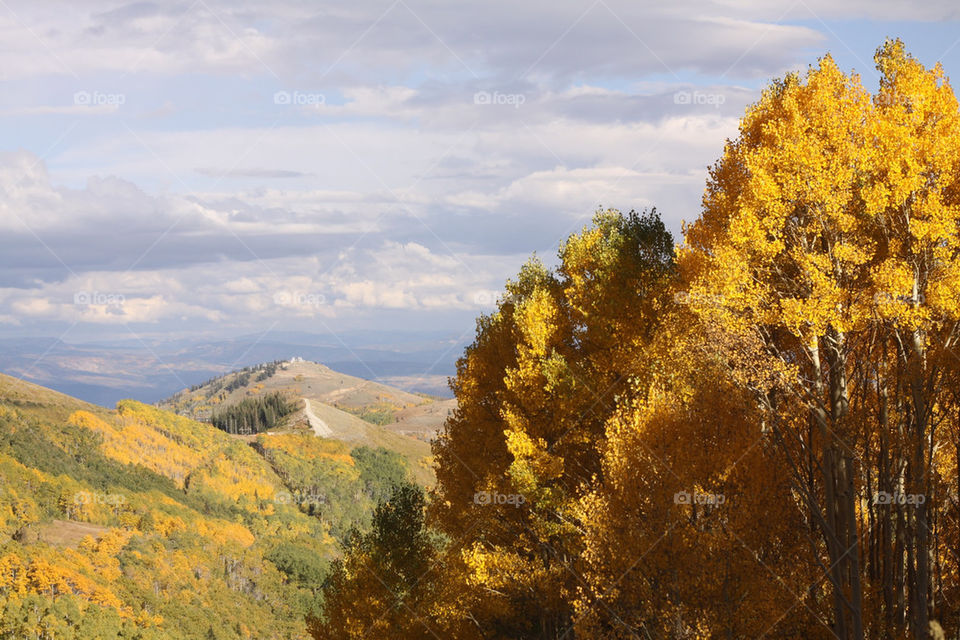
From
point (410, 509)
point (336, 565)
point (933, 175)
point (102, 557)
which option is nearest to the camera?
point (933, 175)

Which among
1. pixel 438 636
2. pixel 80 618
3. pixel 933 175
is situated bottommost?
pixel 80 618

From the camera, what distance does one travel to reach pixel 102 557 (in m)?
186

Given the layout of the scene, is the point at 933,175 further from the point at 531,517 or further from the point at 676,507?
the point at 531,517

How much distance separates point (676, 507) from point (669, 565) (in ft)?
5.36

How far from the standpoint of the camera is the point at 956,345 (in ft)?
70.5

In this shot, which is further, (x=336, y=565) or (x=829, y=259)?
(x=336, y=565)

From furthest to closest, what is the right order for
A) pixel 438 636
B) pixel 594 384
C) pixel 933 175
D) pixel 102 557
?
pixel 102 557 → pixel 438 636 → pixel 594 384 → pixel 933 175

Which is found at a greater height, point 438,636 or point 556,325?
point 556,325

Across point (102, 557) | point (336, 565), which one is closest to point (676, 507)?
point (336, 565)

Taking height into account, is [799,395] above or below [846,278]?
below

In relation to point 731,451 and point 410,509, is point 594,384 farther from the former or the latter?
point 410,509

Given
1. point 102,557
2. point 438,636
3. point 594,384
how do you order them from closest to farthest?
point 594,384 → point 438,636 → point 102,557

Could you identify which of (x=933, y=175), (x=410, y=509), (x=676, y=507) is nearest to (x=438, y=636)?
(x=410, y=509)

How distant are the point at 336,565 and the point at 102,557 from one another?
525 ft
